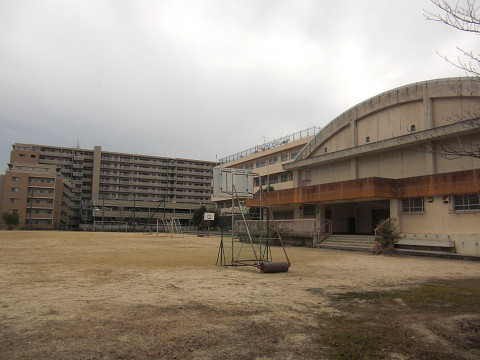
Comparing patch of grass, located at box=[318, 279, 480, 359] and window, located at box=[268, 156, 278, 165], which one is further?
window, located at box=[268, 156, 278, 165]

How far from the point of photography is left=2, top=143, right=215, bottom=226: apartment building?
9469 centimetres

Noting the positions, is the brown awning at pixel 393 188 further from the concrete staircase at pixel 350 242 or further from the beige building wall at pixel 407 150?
the concrete staircase at pixel 350 242

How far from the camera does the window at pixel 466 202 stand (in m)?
20.7

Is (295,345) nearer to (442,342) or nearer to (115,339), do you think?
(442,342)

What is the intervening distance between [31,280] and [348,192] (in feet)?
74.3

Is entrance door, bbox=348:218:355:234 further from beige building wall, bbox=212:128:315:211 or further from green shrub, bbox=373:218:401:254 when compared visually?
beige building wall, bbox=212:128:315:211

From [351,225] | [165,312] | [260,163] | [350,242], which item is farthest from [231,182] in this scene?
[260,163]

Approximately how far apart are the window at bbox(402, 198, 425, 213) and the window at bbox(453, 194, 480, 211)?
2167mm

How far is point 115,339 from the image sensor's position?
4.77m

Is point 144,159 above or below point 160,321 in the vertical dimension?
above

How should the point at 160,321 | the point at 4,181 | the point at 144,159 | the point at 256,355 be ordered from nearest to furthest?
the point at 256,355, the point at 160,321, the point at 4,181, the point at 144,159

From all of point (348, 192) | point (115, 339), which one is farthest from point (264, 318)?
point (348, 192)

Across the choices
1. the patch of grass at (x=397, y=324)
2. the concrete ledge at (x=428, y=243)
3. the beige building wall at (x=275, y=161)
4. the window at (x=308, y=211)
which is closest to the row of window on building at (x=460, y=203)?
the concrete ledge at (x=428, y=243)

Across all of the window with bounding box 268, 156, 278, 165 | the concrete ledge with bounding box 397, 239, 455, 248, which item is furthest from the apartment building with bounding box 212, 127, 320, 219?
the concrete ledge with bounding box 397, 239, 455, 248
